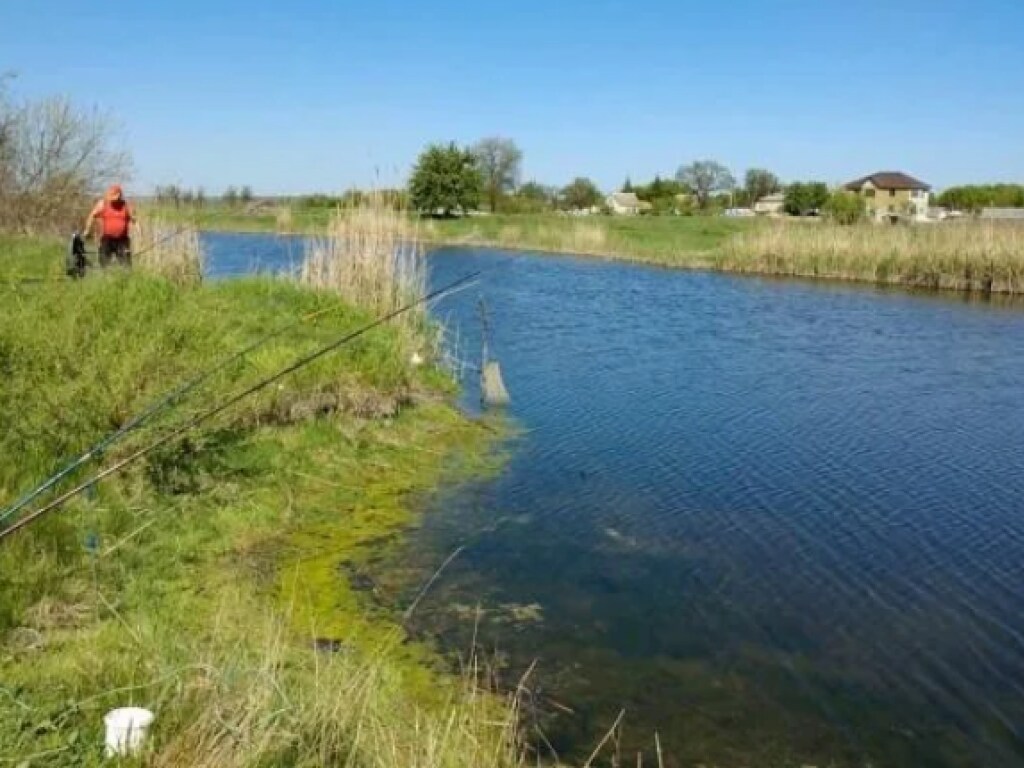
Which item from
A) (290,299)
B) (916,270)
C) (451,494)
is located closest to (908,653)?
(451,494)

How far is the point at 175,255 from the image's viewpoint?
13.2 metres

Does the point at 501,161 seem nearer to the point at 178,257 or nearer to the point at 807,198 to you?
the point at 807,198

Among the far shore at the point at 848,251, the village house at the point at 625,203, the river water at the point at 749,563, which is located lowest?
the river water at the point at 749,563

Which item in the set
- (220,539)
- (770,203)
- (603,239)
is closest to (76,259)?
(220,539)

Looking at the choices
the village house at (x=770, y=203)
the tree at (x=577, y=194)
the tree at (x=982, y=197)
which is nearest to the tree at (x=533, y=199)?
the tree at (x=577, y=194)

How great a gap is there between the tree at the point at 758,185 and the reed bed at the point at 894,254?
72.9 m

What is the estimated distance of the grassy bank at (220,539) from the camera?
139 inches

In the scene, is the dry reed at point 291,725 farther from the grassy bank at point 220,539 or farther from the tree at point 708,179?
the tree at point 708,179

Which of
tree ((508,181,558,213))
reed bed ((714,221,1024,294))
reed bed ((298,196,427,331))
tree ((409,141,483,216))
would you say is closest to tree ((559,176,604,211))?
tree ((508,181,558,213))

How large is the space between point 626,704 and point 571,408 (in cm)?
743

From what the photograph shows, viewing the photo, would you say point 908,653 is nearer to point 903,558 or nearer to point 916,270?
point 903,558

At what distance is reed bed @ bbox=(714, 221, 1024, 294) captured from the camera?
88.4ft

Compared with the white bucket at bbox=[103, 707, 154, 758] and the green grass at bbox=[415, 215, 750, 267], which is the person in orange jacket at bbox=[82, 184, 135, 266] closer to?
the white bucket at bbox=[103, 707, 154, 758]

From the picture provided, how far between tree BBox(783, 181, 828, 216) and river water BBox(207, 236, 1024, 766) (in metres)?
69.8
